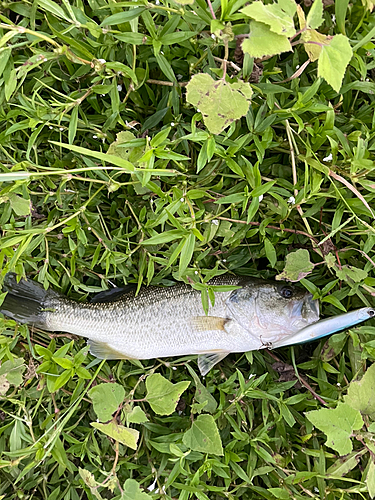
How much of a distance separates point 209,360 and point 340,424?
0.95 m

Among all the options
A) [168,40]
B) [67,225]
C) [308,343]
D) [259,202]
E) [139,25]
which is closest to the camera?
[168,40]

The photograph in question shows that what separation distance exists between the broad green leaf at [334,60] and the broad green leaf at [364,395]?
5.22 ft

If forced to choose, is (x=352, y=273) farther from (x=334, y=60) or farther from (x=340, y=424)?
(x=334, y=60)

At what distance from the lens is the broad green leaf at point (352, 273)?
88.9 inches

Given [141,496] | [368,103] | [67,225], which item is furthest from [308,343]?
[67,225]

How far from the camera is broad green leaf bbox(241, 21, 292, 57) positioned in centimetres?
160

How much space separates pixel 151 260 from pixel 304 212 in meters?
1.07

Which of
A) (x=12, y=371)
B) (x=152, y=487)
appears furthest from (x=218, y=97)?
(x=152, y=487)

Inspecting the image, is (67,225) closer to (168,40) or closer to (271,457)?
(168,40)

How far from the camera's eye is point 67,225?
2.54 metres

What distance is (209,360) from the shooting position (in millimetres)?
2631

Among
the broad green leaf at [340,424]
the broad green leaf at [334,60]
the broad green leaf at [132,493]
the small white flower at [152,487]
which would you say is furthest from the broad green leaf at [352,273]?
the small white flower at [152,487]

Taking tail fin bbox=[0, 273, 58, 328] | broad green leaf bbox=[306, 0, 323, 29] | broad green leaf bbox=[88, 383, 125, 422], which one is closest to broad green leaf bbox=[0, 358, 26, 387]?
tail fin bbox=[0, 273, 58, 328]

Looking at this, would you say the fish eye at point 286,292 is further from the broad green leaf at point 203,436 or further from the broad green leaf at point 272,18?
the broad green leaf at point 272,18
